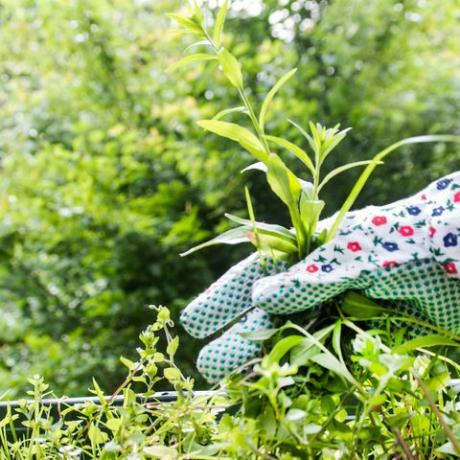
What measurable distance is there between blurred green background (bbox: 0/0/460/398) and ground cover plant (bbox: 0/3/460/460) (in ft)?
3.46

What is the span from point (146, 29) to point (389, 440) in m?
1.52

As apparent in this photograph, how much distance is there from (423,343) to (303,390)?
3.0 inches

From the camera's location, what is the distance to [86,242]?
1.65 metres

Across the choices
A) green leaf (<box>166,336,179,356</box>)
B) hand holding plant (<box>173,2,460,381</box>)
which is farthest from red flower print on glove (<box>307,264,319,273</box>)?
green leaf (<box>166,336,179,356</box>)

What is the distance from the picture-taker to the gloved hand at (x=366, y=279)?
402mm

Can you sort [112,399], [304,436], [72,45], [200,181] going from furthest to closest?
[72,45] → [200,181] → [112,399] → [304,436]

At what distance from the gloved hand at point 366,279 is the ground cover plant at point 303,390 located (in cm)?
1

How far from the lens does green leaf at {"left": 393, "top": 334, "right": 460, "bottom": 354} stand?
39 cm

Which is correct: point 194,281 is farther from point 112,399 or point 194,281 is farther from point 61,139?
point 112,399

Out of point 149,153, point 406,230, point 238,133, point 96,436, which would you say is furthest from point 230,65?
point 149,153

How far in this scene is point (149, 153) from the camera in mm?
1681

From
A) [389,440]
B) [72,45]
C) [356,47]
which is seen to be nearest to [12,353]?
[72,45]

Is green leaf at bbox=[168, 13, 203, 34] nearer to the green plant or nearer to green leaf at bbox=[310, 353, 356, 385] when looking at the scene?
the green plant

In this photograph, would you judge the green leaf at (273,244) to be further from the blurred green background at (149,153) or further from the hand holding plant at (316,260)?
the blurred green background at (149,153)
